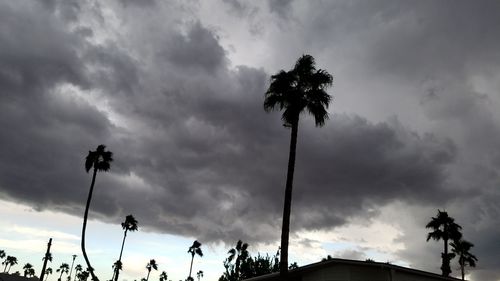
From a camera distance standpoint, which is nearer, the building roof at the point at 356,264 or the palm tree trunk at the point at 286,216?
the palm tree trunk at the point at 286,216

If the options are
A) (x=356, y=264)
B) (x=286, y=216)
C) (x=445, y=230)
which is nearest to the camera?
(x=286, y=216)

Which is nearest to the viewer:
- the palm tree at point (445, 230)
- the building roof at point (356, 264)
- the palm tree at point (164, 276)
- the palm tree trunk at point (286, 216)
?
the palm tree trunk at point (286, 216)

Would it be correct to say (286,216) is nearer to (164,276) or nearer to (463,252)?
(463,252)

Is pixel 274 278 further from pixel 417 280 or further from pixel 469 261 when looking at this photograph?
pixel 469 261

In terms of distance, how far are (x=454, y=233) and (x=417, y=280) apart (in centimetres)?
2840

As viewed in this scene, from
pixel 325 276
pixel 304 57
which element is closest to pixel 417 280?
pixel 325 276

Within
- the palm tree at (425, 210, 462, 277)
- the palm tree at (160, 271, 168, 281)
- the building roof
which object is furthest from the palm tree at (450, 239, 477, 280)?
the palm tree at (160, 271, 168, 281)

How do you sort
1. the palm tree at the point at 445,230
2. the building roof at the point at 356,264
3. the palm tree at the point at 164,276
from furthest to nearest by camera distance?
the palm tree at the point at 164,276 → the palm tree at the point at 445,230 → the building roof at the point at 356,264

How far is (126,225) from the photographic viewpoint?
72.8 meters

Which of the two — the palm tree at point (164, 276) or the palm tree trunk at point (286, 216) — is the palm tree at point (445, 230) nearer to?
the palm tree trunk at point (286, 216)

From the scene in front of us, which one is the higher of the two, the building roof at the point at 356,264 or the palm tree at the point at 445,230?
the palm tree at the point at 445,230

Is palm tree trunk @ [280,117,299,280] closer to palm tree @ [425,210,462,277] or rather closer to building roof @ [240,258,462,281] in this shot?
building roof @ [240,258,462,281]

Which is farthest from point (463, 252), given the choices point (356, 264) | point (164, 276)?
point (164, 276)

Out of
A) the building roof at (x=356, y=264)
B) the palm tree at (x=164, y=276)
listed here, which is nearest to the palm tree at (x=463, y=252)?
the building roof at (x=356, y=264)
